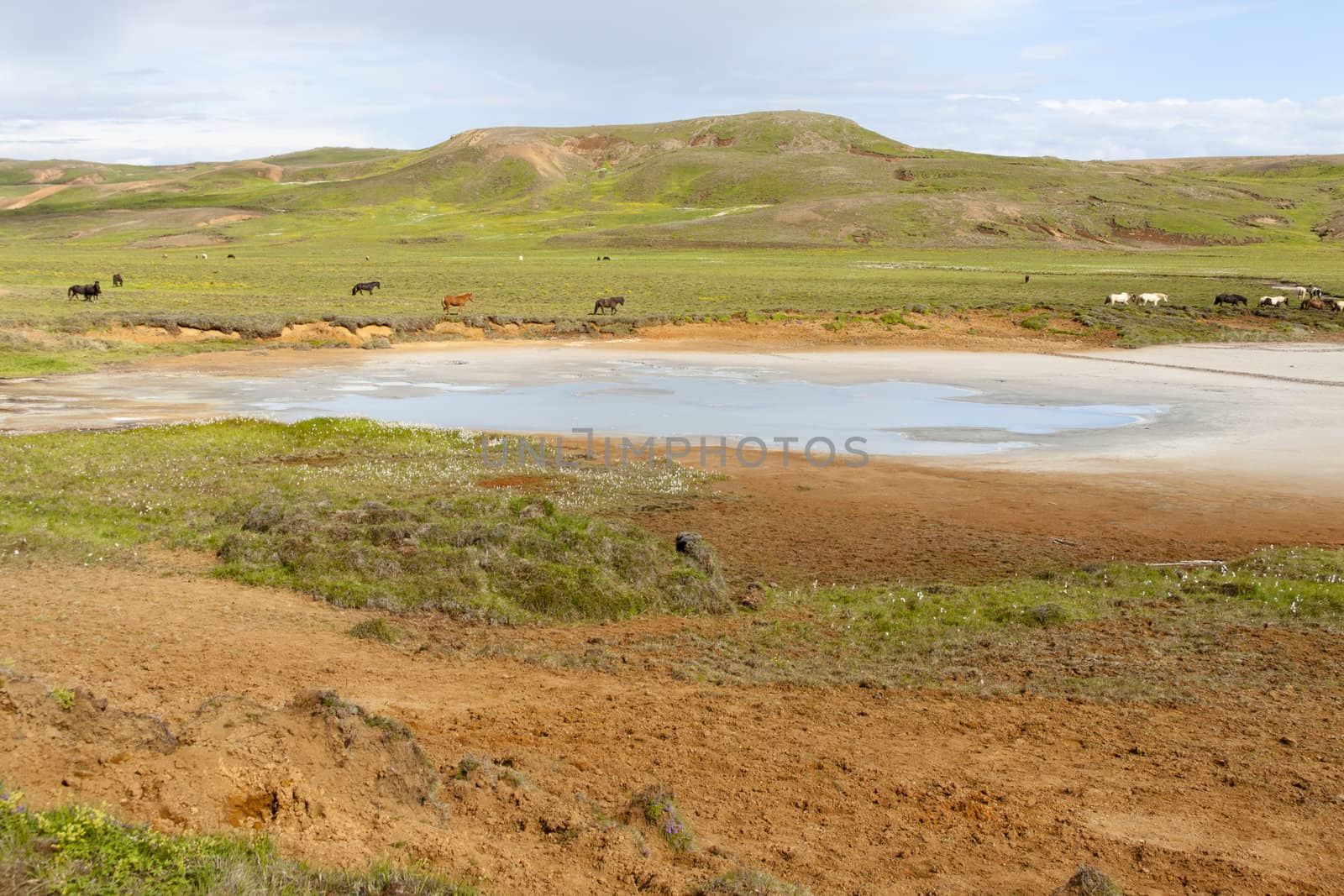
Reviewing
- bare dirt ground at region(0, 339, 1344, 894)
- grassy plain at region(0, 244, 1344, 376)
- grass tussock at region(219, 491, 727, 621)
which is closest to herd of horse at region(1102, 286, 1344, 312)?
grassy plain at region(0, 244, 1344, 376)

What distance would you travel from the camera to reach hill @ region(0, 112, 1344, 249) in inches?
4274

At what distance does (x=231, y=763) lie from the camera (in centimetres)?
495

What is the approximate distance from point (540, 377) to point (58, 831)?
23.5 meters

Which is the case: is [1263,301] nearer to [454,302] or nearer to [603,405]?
[454,302]

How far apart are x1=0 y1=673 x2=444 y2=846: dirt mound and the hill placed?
320 ft

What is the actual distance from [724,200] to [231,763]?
447ft

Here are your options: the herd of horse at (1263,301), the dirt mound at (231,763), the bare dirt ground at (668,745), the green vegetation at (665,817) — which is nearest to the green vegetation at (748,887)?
the bare dirt ground at (668,745)

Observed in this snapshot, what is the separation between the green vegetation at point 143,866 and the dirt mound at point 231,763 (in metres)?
A: 0.32

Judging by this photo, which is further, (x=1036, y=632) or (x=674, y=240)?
(x=674, y=240)

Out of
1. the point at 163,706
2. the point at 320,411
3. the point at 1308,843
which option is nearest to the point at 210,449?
the point at 320,411

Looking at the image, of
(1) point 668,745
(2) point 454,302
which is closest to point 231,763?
(1) point 668,745

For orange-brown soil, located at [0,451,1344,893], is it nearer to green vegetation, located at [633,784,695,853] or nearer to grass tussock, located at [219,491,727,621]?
green vegetation, located at [633,784,695,853]

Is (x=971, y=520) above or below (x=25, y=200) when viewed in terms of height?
below

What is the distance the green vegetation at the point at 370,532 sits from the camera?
986 cm
